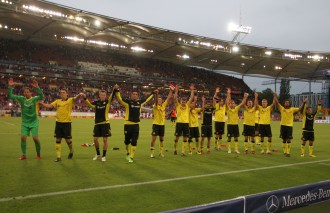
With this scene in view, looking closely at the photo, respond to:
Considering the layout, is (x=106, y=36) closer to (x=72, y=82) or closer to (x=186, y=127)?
(x=72, y=82)

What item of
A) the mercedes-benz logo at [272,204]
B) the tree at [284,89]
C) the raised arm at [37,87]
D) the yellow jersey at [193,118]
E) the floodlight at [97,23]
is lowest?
the mercedes-benz logo at [272,204]

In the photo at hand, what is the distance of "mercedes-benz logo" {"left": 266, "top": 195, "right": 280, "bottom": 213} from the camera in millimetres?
5008

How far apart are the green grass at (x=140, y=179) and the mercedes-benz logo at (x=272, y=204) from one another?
1172 millimetres

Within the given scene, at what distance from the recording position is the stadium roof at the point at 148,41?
140ft

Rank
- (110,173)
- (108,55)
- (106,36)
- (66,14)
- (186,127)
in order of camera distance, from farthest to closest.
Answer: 1. (108,55)
2. (106,36)
3. (66,14)
4. (186,127)
5. (110,173)

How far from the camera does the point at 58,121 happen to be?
32.6 ft

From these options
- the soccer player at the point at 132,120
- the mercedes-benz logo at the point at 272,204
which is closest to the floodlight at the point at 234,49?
the soccer player at the point at 132,120

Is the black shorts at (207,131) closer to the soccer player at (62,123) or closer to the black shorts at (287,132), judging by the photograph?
the black shorts at (287,132)

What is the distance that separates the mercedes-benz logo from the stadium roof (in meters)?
41.3

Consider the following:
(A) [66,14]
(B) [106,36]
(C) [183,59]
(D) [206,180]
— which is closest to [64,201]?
(D) [206,180]

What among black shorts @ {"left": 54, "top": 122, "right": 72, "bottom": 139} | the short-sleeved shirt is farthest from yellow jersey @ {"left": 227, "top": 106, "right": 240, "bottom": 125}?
black shorts @ {"left": 54, "top": 122, "right": 72, "bottom": 139}

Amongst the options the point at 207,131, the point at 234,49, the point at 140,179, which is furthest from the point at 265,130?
the point at 234,49

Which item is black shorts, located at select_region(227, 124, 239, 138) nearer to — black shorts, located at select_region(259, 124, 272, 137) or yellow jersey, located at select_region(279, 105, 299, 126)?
black shorts, located at select_region(259, 124, 272, 137)

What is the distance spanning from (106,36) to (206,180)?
161ft
